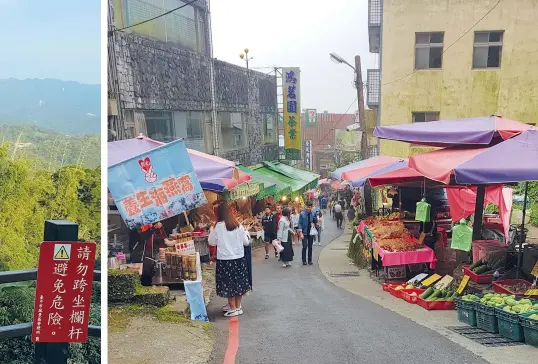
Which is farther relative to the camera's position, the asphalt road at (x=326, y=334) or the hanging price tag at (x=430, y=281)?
the hanging price tag at (x=430, y=281)

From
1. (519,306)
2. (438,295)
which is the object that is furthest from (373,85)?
(519,306)

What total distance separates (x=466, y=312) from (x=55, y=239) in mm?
5215

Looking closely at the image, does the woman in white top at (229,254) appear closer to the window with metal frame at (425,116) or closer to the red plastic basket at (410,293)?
the red plastic basket at (410,293)

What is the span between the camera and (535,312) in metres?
5.37

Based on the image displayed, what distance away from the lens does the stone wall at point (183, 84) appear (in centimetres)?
1295

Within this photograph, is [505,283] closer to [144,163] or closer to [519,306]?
[519,306]

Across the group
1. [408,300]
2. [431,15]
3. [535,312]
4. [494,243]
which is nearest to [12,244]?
[408,300]

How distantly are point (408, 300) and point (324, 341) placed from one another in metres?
3.24

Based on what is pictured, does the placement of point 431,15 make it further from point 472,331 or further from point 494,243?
point 472,331

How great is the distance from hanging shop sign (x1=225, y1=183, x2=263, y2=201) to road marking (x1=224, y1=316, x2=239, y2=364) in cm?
602

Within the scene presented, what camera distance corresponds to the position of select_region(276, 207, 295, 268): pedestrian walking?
1235 cm

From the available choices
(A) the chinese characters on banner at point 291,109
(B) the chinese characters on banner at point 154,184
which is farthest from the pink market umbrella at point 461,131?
(A) the chinese characters on banner at point 291,109

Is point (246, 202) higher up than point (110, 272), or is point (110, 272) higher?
point (110, 272)

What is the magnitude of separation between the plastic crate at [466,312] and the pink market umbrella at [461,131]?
7.86 ft
